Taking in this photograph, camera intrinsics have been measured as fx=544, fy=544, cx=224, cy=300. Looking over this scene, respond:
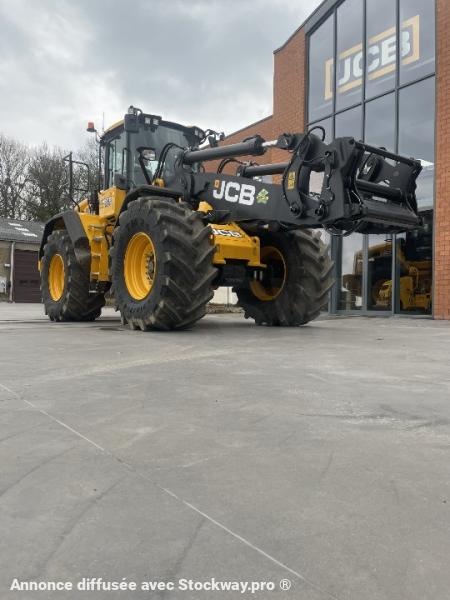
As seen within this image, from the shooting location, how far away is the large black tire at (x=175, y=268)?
264 inches

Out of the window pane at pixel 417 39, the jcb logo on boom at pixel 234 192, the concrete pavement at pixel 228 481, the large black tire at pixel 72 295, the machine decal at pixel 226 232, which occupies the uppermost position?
the window pane at pixel 417 39

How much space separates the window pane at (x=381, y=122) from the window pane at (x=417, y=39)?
66 cm

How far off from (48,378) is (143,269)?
4.27 meters

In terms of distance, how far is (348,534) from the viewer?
5.16ft

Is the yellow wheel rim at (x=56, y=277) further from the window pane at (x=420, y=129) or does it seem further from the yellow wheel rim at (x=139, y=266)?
the window pane at (x=420, y=129)

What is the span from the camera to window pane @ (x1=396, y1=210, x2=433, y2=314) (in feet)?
40.9

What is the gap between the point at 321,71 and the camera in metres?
15.7

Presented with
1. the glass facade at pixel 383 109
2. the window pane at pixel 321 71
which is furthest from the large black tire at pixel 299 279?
the window pane at pixel 321 71

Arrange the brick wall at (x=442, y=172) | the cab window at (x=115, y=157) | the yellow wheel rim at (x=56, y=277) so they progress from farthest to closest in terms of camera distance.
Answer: the brick wall at (x=442, y=172)
the yellow wheel rim at (x=56, y=277)
the cab window at (x=115, y=157)

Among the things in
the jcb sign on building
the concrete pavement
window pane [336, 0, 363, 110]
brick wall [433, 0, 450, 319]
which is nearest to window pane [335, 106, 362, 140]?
window pane [336, 0, 363, 110]

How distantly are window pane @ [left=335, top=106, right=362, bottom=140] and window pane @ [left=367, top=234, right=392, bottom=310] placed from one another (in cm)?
289

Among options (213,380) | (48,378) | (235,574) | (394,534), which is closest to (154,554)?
(235,574)

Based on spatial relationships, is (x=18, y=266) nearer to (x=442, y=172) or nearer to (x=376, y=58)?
(x=376, y=58)

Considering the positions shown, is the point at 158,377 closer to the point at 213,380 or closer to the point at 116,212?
the point at 213,380
